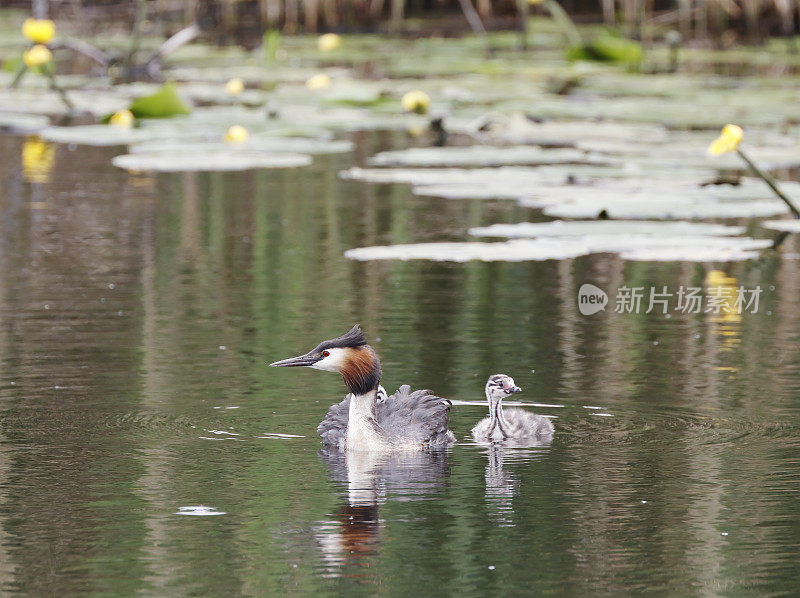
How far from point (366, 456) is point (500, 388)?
45 cm

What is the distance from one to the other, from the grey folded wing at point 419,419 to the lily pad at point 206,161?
522cm

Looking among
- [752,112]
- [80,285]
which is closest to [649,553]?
[80,285]

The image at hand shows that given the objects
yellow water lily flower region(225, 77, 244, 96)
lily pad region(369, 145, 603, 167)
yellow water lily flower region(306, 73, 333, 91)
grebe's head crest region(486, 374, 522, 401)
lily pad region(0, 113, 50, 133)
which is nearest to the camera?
grebe's head crest region(486, 374, 522, 401)

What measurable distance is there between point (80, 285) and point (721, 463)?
3.53 m

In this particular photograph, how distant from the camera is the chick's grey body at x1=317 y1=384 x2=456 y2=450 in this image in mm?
4625

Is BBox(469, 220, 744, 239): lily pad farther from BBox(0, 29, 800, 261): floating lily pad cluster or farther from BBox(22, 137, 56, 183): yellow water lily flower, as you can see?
BBox(22, 137, 56, 183): yellow water lily flower

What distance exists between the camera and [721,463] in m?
4.46

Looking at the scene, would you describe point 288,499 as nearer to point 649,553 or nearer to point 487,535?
point 487,535

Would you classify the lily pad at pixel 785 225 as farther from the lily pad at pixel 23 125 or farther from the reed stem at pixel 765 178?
the lily pad at pixel 23 125

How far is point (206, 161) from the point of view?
10047 mm

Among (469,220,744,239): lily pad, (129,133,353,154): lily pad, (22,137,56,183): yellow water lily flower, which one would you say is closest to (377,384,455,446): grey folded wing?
(469,220,744,239): lily pad

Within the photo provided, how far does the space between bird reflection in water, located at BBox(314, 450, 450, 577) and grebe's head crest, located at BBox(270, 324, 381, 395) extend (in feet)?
0.65

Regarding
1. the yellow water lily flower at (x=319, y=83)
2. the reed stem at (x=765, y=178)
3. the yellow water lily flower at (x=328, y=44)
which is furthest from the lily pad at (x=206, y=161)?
the yellow water lily flower at (x=328, y=44)

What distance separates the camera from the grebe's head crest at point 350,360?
14.9 feet
